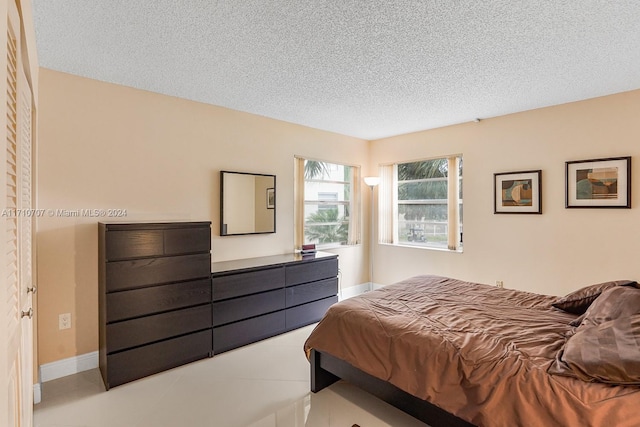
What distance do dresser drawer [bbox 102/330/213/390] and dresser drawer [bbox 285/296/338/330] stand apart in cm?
95

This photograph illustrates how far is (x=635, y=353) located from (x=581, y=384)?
273 millimetres

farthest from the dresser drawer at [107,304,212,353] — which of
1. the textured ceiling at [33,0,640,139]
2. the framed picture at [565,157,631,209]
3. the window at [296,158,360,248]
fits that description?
the framed picture at [565,157,631,209]

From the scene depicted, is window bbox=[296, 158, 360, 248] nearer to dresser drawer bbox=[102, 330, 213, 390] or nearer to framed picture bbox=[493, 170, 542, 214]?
dresser drawer bbox=[102, 330, 213, 390]

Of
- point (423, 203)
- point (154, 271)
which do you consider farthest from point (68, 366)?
point (423, 203)

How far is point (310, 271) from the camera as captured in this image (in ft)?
12.8

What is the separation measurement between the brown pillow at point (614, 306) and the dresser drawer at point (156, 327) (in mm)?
2890

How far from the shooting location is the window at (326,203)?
4480 mm

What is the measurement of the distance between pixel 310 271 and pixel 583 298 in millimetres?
2591

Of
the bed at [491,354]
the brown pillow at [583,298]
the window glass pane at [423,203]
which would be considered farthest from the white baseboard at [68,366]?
the window glass pane at [423,203]

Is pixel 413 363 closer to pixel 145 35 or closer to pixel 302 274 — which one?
pixel 302 274

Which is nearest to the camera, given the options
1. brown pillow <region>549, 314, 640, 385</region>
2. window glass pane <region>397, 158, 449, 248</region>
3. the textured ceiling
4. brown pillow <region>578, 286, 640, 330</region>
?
brown pillow <region>549, 314, 640, 385</region>

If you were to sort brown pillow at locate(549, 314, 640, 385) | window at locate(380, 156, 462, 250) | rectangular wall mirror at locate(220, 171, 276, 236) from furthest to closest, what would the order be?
window at locate(380, 156, 462, 250)
rectangular wall mirror at locate(220, 171, 276, 236)
brown pillow at locate(549, 314, 640, 385)

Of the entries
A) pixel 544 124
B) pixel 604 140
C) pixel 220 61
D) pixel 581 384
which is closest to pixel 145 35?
pixel 220 61

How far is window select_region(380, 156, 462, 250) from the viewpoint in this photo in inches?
175
